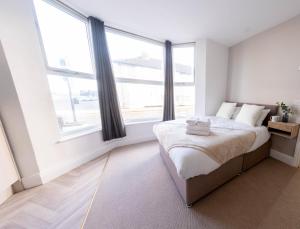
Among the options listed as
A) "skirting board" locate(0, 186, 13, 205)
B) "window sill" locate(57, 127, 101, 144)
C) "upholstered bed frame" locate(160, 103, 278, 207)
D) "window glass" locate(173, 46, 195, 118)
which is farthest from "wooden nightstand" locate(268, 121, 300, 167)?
"skirting board" locate(0, 186, 13, 205)

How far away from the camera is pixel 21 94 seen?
1577 millimetres

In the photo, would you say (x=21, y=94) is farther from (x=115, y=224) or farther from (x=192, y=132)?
(x=192, y=132)

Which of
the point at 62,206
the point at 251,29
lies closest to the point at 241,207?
the point at 62,206

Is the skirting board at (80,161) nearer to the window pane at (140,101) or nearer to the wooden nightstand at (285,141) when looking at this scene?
the window pane at (140,101)

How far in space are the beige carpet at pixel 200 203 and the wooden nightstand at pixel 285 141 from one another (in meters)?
0.21

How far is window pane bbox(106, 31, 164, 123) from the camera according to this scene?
2846mm

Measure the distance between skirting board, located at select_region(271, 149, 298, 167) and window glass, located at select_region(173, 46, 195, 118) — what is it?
190cm

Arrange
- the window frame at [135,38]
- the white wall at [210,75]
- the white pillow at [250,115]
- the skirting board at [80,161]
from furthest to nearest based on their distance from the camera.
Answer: the white wall at [210,75] → the window frame at [135,38] → the white pillow at [250,115] → the skirting board at [80,161]

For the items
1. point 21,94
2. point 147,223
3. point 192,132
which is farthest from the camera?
point 192,132

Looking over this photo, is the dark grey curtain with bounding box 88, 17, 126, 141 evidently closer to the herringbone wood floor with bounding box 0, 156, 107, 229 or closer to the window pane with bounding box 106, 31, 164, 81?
the window pane with bounding box 106, 31, 164, 81

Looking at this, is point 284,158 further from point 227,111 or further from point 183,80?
point 183,80

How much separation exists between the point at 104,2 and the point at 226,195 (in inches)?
127

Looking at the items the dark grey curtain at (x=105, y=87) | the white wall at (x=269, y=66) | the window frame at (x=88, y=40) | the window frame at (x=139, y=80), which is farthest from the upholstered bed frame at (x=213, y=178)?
the window frame at (x=88, y=40)

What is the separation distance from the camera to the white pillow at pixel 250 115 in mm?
2232
